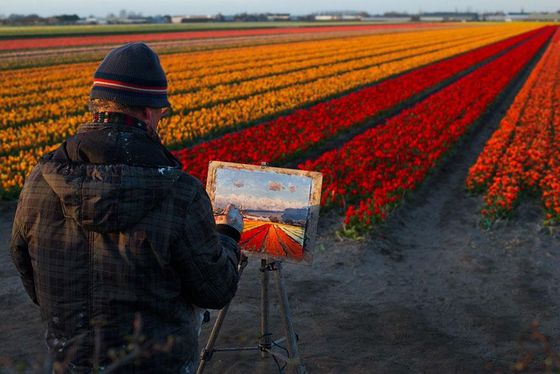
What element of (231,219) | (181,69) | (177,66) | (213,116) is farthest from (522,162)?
(177,66)

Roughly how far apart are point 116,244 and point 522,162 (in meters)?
9.84

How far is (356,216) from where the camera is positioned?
789 centimetres

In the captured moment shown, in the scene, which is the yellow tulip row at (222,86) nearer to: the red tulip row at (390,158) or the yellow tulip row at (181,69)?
the yellow tulip row at (181,69)

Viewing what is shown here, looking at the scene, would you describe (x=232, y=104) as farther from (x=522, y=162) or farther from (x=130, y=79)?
(x=130, y=79)

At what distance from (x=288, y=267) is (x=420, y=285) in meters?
1.51

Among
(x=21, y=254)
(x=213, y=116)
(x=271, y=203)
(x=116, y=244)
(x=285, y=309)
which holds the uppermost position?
(x=116, y=244)

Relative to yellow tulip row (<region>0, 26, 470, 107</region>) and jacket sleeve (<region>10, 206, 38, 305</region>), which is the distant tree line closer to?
yellow tulip row (<region>0, 26, 470, 107</region>)

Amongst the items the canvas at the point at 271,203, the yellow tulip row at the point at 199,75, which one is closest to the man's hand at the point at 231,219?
the canvas at the point at 271,203

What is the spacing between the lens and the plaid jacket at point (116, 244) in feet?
6.86

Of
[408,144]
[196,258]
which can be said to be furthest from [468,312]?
[408,144]

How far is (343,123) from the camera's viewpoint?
46.9 ft

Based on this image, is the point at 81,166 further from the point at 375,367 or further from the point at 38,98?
the point at 38,98

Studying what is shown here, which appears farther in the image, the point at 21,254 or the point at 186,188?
the point at 21,254

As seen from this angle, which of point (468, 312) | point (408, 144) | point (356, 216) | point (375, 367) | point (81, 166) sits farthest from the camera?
point (408, 144)
